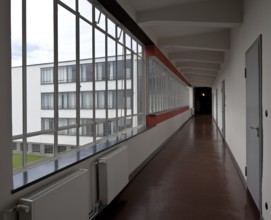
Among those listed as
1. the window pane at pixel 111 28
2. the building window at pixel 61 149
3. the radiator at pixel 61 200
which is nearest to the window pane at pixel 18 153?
the radiator at pixel 61 200

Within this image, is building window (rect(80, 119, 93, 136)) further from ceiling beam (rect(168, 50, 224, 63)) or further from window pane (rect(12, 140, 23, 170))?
ceiling beam (rect(168, 50, 224, 63))

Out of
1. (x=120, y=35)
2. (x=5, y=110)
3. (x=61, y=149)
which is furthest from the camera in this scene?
(x=120, y=35)

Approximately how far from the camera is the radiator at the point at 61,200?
1.78m

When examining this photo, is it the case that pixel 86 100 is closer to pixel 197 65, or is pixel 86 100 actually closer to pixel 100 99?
pixel 100 99

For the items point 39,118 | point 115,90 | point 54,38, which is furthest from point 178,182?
point 54,38

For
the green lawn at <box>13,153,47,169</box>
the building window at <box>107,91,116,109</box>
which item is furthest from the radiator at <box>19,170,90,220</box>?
the building window at <box>107,91,116,109</box>

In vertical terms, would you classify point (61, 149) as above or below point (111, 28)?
below

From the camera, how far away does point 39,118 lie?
2508 mm

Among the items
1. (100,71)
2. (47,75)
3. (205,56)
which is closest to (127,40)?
(100,71)

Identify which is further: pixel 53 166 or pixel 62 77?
pixel 62 77

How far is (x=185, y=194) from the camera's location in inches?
148

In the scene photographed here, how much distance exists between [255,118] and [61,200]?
8.96ft

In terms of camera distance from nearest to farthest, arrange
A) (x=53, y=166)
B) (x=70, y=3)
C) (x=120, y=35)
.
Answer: (x=53, y=166) < (x=70, y=3) < (x=120, y=35)

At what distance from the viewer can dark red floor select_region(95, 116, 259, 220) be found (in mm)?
3092
